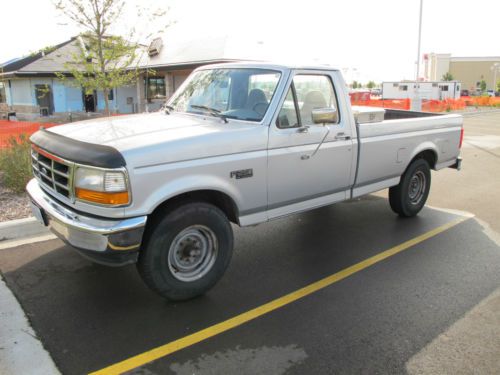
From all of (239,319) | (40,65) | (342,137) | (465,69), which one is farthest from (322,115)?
(465,69)

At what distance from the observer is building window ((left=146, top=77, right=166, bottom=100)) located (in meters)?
31.6

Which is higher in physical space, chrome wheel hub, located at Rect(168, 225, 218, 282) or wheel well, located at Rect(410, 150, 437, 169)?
wheel well, located at Rect(410, 150, 437, 169)

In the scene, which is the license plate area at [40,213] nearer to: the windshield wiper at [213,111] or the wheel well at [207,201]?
the wheel well at [207,201]

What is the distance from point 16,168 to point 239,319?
4.76 meters

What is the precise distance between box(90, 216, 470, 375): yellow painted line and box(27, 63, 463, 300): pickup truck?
0.49 m

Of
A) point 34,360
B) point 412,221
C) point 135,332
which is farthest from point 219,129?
point 412,221

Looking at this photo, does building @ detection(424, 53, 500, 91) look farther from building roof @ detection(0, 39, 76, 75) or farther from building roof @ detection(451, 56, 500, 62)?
building roof @ detection(0, 39, 76, 75)

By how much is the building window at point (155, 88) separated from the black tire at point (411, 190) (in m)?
27.6

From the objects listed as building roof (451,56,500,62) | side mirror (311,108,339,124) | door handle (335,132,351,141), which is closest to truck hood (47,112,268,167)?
side mirror (311,108,339,124)

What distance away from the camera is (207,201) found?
13.4ft

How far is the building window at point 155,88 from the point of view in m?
31.6

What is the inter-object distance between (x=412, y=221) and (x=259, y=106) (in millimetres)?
3221

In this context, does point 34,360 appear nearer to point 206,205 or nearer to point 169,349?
point 169,349

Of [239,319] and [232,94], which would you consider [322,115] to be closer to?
[232,94]
